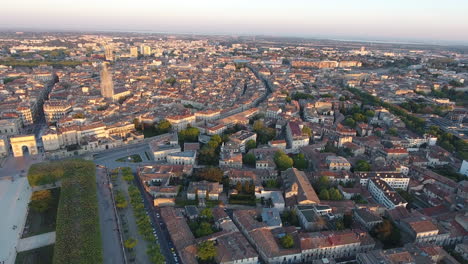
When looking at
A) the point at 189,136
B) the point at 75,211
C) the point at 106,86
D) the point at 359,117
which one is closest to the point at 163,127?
the point at 189,136

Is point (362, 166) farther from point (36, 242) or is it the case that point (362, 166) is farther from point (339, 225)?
point (36, 242)

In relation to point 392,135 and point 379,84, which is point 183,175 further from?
point 379,84

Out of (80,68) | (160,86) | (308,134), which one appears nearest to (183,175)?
(308,134)

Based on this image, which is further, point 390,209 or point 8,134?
point 8,134

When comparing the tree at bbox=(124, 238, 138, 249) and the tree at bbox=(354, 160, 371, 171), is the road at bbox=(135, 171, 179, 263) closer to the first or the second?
the tree at bbox=(124, 238, 138, 249)

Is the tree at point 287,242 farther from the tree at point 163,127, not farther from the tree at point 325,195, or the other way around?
the tree at point 163,127
